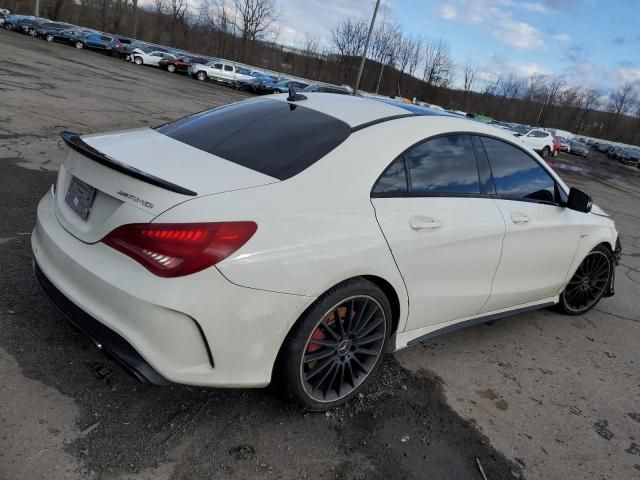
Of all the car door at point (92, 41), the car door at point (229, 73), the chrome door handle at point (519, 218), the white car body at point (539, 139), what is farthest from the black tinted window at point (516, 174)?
the car door at point (92, 41)

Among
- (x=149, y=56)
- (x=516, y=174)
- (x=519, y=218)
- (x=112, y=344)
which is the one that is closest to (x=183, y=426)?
(x=112, y=344)

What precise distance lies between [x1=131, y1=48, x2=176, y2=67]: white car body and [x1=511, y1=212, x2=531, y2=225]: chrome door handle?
40.9 meters

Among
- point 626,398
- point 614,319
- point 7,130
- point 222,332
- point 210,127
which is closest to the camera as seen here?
point 222,332

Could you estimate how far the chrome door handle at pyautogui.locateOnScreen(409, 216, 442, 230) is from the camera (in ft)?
9.57

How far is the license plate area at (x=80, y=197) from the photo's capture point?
98.9 inches

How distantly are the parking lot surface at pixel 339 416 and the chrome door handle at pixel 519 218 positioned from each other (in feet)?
3.41

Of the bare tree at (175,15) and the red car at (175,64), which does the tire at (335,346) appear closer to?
the red car at (175,64)

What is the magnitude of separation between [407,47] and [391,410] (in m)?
77.1

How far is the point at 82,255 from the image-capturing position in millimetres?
2422

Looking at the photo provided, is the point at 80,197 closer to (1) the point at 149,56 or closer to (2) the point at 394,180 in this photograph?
(2) the point at 394,180

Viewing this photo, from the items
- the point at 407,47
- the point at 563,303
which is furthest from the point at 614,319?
the point at 407,47

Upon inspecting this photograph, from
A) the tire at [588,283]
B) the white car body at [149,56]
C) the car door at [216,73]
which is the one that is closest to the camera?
the tire at [588,283]

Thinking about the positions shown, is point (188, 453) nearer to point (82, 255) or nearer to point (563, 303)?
point (82, 255)

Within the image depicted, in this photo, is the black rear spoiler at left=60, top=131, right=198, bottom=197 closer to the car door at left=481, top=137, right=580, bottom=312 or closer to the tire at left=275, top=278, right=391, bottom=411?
the tire at left=275, top=278, right=391, bottom=411
